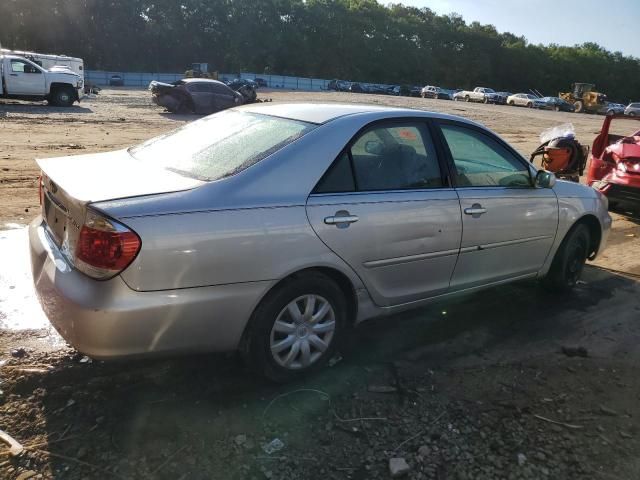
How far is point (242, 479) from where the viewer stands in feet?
8.24

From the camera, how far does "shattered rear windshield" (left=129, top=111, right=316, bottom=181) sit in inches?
124

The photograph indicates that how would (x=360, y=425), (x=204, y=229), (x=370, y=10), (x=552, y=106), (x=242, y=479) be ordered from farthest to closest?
(x=370, y=10) → (x=552, y=106) → (x=360, y=425) → (x=204, y=229) → (x=242, y=479)

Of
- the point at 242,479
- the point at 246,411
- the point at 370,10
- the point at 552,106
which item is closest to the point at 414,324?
the point at 246,411

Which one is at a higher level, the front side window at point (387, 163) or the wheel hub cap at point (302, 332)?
the front side window at point (387, 163)

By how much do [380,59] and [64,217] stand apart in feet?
289

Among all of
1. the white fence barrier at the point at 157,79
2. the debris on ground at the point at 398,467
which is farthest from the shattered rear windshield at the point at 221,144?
the white fence barrier at the point at 157,79

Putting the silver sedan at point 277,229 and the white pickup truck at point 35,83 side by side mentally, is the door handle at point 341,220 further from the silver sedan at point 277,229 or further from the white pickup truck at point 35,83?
the white pickup truck at point 35,83

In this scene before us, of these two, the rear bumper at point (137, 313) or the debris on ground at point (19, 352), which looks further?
the debris on ground at point (19, 352)

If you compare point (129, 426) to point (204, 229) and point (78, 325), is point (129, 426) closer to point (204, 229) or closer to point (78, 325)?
point (78, 325)

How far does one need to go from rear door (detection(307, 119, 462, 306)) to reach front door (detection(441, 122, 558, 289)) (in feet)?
0.53

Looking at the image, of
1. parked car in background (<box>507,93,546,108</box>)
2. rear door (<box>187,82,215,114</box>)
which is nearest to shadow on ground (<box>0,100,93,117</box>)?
rear door (<box>187,82,215,114</box>)

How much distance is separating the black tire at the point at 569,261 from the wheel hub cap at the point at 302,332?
2537 mm

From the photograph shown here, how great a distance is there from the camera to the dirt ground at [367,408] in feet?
8.66

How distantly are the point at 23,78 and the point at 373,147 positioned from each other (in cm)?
2163
